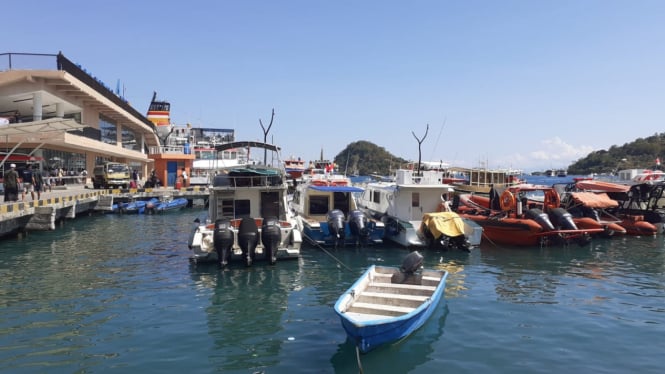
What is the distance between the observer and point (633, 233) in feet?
79.8

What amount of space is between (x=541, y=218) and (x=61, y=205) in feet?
85.0

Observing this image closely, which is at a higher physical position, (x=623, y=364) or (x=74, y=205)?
(x=74, y=205)

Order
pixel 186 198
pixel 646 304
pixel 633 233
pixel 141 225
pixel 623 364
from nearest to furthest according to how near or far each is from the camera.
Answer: pixel 623 364
pixel 646 304
pixel 633 233
pixel 141 225
pixel 186 198

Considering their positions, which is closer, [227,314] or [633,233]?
[227,314]

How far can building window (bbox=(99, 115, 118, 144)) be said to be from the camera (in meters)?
43.3

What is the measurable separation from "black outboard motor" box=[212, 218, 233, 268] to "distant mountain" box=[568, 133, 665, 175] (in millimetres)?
122388

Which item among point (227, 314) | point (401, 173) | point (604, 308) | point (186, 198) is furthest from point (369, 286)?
point (186, 198)

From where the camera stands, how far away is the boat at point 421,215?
62.8 ft

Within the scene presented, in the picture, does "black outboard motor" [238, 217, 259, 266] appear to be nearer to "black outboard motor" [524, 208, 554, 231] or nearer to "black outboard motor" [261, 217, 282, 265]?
"black outboard motor" [261, 217, 282, 265]

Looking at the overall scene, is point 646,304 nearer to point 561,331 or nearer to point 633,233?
point 561,331

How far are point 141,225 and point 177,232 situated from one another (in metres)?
4.33

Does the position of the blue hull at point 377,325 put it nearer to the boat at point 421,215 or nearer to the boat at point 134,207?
the boat at point 421,215

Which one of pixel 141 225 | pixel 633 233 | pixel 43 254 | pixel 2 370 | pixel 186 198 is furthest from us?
pixel 186 198

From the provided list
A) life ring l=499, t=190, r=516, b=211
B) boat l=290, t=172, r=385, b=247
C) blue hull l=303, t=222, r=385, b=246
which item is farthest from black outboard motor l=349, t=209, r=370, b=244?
life ring l=499, t=190, r=516, b=211
